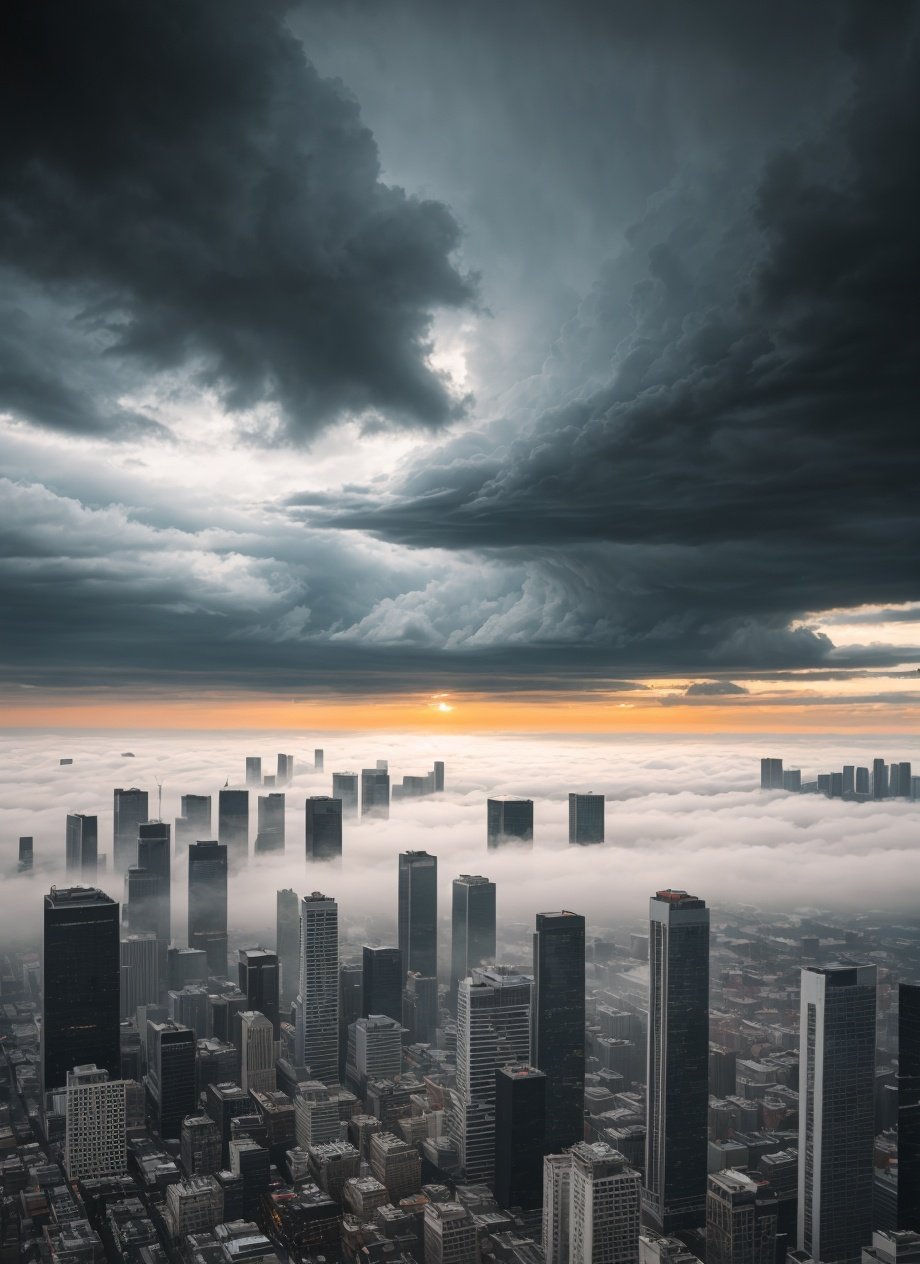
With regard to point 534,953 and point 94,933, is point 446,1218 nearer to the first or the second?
point 534,953

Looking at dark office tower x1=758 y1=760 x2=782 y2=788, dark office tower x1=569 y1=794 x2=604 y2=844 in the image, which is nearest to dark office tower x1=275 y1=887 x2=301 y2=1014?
dark office tower x1=569 y1=794 x2=604 y2=844

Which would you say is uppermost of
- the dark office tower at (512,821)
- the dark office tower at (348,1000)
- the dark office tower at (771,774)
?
the dark office tower at (771,774)

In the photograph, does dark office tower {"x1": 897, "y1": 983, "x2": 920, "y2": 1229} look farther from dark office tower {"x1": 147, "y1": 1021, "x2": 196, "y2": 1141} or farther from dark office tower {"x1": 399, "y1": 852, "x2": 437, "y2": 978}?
dark office tower {"x1": 399, "y1": 852, "x2": 437, "y2": 978}

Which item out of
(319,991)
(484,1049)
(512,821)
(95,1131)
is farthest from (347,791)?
(95,1131)

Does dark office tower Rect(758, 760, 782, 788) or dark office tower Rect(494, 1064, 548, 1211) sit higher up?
dark office tower Rect(758, 760, 782, 788)

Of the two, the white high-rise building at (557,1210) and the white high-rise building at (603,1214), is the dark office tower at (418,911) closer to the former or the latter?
the white high-rise building at (557,1210)

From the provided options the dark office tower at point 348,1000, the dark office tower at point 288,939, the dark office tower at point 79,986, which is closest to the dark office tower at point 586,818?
the dark office tower at point 348,1000

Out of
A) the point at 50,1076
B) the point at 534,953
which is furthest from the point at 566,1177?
the point at 50,1076
